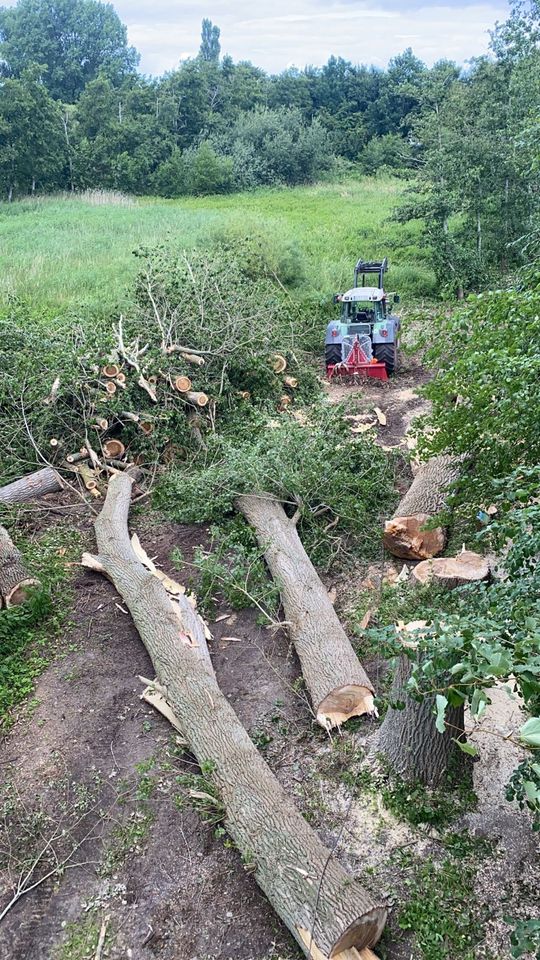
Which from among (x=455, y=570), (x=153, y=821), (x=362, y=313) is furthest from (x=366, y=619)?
(x=362, y=313)

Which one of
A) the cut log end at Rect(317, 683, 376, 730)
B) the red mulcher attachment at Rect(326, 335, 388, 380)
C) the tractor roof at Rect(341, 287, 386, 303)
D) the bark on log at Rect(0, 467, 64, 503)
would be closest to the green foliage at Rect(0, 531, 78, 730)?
the bark on log at Rect(0, 467, 64, 503)

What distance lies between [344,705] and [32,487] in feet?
15.9

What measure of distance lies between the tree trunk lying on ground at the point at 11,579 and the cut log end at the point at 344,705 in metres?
2.99

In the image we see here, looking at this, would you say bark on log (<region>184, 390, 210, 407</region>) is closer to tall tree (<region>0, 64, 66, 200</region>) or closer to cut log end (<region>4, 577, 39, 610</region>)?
cut log end (<region>4, 577, 39, 610</region>)

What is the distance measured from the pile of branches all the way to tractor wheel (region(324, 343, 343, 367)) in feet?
2.07

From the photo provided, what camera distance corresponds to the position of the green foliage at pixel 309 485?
706cm

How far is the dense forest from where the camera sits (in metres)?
15.4

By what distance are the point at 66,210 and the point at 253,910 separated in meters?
27.3

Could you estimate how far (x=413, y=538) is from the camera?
6.42 m

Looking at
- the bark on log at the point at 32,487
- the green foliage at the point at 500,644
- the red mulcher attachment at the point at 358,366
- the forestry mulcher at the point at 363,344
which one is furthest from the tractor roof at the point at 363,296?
the green foliage at the point at 500,644

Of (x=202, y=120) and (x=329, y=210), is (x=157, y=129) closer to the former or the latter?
(x=202, y=120)

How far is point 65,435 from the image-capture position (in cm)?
873

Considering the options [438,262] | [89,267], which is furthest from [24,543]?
[438,262]

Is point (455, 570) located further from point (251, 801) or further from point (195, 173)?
point (195, 173)
